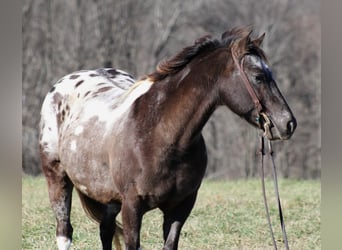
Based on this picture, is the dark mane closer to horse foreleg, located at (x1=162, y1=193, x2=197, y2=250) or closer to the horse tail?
horse foreleg, located at (x1=162, y1=193, x2=197, y2=250)

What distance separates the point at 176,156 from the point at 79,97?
59.7 inches

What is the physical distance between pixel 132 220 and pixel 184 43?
16.6m

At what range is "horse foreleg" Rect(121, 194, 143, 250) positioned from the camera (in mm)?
4117

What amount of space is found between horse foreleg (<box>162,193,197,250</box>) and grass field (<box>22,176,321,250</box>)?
1.65 meters

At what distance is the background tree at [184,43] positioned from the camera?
61.0 ft

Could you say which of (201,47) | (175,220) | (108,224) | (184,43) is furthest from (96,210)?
(184,43)

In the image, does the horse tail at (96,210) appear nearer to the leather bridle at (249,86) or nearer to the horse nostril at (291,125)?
the leather bridle at (249,86)

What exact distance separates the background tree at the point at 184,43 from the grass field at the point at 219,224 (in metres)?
9.53

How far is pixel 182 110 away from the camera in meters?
4.12

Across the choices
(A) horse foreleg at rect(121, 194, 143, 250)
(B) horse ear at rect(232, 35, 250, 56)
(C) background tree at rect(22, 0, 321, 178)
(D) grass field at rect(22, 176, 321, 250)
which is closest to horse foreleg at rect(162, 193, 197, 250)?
(A) horse foreleg at rect(121, 194, 143, 250)

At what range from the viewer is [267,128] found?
3.80 metres

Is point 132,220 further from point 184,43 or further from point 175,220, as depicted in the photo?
point 184,43

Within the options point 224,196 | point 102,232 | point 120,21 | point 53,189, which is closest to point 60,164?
point 53,189

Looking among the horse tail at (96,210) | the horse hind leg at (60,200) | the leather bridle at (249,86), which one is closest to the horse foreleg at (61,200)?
the horse hind leg at (60,200)
